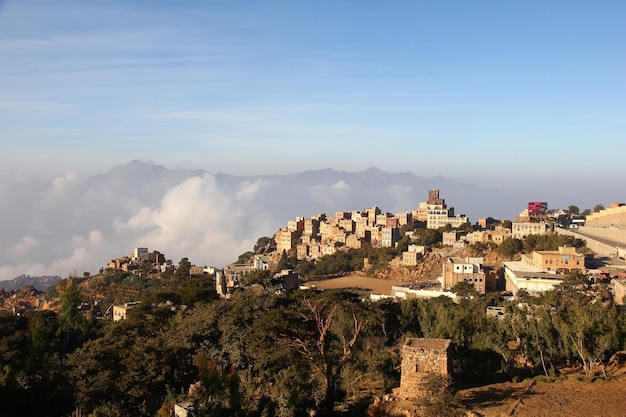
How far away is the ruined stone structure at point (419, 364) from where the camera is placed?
12.5m

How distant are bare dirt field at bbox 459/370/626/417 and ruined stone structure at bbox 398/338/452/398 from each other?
78 cm

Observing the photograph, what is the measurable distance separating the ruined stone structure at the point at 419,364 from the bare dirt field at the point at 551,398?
78 cm

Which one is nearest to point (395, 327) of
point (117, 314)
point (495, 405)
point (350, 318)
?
point (350, 318)

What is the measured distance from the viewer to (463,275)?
31.5 m

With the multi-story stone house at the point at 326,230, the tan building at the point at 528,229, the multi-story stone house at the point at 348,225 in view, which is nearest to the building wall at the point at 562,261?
the tan building at the point at 528,229

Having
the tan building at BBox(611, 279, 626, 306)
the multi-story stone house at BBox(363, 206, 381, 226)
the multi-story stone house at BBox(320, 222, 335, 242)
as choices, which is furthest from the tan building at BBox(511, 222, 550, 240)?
the multi-story stone house at BBox(320, 222, 335, 242)

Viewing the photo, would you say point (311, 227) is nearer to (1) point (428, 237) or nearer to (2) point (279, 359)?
(1) point (428, 237)

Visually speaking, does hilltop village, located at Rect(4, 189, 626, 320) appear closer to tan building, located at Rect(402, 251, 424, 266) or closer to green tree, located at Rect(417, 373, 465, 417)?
tan building, located at Rect(402, 251, 424, 266)

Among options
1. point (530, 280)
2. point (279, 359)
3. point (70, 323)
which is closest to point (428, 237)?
point (530, 280)

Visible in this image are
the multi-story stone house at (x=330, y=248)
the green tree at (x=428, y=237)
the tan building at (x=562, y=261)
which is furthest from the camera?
the multi-story stone house at (x=330, y=248)

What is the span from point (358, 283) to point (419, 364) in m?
27.9

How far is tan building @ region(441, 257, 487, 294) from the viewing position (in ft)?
103

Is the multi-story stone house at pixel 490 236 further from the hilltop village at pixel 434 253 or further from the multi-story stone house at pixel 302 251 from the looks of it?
the multi-story stone house at pixel 302 251

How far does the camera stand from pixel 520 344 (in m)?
16.0
